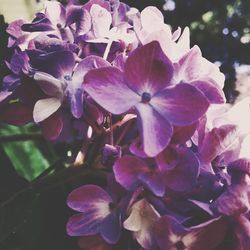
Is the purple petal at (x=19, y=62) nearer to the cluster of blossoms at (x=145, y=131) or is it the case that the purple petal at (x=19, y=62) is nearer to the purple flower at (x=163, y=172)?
the cluster of blossoms at (x=145, y=131)

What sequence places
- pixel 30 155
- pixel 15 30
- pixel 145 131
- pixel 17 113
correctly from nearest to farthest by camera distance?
1. pixel 145 131
2. pixel 17 113
3. pixel 15 30
4. pixel 30 155

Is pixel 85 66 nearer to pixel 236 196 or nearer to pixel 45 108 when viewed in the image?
pixel 45 108

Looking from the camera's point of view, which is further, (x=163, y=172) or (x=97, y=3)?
(x=97, y=3)

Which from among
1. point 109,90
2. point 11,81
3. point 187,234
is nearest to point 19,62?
point 11,81

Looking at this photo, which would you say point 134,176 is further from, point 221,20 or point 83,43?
point 221,20

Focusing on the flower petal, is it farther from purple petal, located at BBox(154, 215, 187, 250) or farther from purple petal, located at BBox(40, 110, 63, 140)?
purple petal, located at BBox(154, 215, 187, 250)

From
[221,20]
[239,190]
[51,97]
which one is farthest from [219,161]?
[221,20]

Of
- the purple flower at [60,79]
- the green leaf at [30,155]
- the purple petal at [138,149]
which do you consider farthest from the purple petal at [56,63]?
the green leaf at [30,155]
